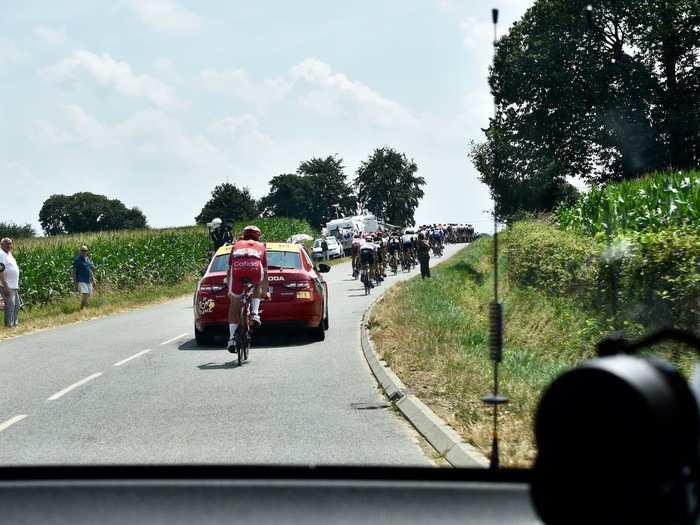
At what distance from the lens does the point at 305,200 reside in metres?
156

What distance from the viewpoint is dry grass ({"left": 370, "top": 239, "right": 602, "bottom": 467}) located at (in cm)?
805

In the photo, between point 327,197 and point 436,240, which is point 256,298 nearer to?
point 436,240

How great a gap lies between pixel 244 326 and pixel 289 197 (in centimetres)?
14366

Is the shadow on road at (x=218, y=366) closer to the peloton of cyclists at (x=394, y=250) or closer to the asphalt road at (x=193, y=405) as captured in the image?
the asphalt road at (x=193, y=405)

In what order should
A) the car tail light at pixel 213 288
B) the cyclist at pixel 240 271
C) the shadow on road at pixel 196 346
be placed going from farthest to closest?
the shadow on road at pixel 196 346 < the car tail light at pixel 213 288 < the cyclist at pixel 240 271

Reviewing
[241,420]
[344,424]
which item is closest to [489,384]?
[344,424]

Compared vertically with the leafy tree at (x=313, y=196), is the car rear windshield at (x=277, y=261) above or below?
below

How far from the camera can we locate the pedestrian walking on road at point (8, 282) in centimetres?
2222

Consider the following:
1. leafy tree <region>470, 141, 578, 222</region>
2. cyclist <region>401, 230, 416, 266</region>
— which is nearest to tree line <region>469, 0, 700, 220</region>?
leafy tree <region>470, 141, 578, 222</region>

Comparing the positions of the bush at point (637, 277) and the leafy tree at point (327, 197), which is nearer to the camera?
the bush at point (637, 277)

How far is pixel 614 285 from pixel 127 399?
23.4 ft

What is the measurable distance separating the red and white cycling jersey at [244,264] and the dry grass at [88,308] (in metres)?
8.01

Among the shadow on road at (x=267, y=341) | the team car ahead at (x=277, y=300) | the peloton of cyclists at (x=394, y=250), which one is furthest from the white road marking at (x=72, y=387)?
the peloton of cyclists at (x=394, y=250)

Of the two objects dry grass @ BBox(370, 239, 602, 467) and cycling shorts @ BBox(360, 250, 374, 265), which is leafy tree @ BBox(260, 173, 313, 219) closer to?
cycling shorts @ BBox(360, 250, 374, 265)
